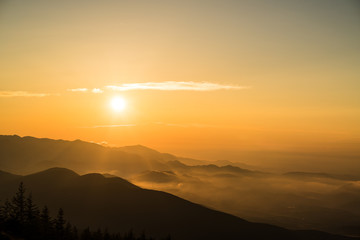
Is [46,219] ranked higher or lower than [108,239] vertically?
higher

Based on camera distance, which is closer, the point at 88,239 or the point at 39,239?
the point at 39,239

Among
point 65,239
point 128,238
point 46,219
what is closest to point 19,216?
point 46,219

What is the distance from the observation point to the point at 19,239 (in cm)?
6406

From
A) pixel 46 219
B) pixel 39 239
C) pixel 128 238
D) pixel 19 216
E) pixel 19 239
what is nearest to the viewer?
pixel 19 239

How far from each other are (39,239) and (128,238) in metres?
51.9

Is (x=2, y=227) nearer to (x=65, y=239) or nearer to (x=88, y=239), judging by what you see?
(x=65, y=239)

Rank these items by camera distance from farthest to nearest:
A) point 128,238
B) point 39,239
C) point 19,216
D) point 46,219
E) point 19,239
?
1. point 128,238
2. point 46,219
3. point 19,216
4. point 39,239
5. point 19,239

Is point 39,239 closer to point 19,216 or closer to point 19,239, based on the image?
point 19,239

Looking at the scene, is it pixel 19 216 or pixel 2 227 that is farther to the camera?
pixel 19 216

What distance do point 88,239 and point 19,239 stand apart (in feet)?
131

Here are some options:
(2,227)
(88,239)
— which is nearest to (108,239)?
(88,239)

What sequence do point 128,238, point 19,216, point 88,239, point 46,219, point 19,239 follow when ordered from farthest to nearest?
1. point 128,238
2. point 88,239
3. point 46,219
4. point 19,216
5. point 19,239

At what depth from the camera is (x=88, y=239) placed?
329 ft

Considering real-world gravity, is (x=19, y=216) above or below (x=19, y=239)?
above
